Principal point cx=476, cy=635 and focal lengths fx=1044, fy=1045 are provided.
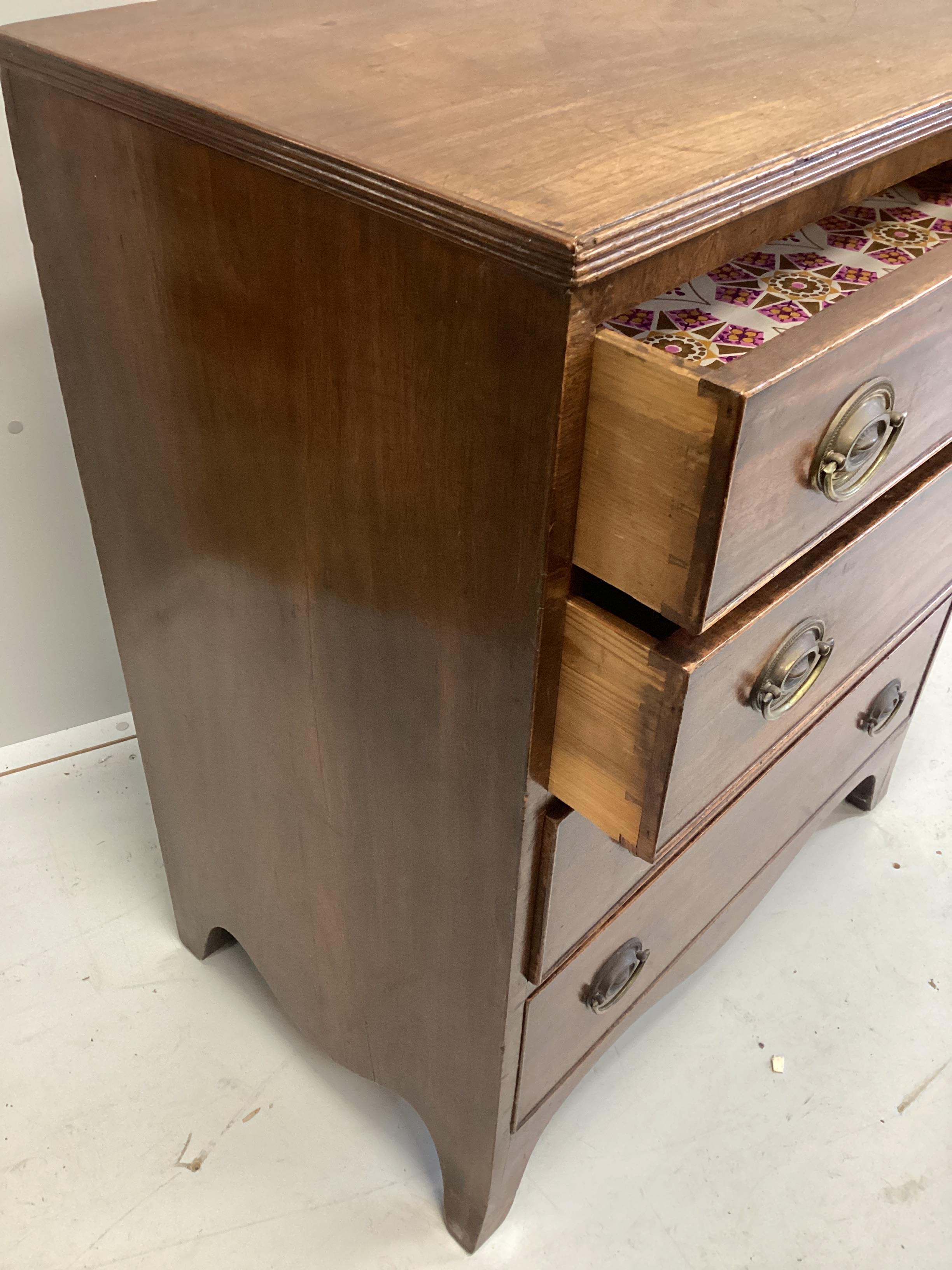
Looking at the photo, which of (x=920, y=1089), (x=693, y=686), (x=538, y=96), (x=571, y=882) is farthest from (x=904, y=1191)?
(x=538, y=96)

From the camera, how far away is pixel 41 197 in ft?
2.28

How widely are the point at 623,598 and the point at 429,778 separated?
0.18m

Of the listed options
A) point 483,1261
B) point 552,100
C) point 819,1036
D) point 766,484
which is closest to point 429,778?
point 766,484

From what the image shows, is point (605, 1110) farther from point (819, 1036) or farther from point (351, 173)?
point (351, 173)

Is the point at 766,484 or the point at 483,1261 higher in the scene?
the point at 766,484

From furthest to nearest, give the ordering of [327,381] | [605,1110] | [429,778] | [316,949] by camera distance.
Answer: [605,1110], [316,949], [429,778], [327,381]

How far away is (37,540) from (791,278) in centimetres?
93

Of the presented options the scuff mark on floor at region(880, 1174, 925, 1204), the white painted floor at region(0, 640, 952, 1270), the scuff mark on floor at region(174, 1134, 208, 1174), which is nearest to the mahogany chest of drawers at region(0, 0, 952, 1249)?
the white painted floor at region(0, 640, 952, 1270)

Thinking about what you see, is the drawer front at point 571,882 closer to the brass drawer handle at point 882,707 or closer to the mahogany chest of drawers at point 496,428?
the mahogany chest of drawers at point 496,428

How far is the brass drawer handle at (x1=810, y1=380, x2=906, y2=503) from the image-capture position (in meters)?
0.52

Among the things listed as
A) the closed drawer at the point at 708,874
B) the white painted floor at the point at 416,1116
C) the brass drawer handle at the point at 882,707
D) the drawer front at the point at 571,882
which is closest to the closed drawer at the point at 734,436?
the drawer front at the point at 571,882

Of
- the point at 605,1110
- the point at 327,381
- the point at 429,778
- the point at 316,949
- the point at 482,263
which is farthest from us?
the point at 605,1110

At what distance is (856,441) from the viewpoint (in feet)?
1.74

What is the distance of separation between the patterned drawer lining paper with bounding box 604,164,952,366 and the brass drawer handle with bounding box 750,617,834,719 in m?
0.18
